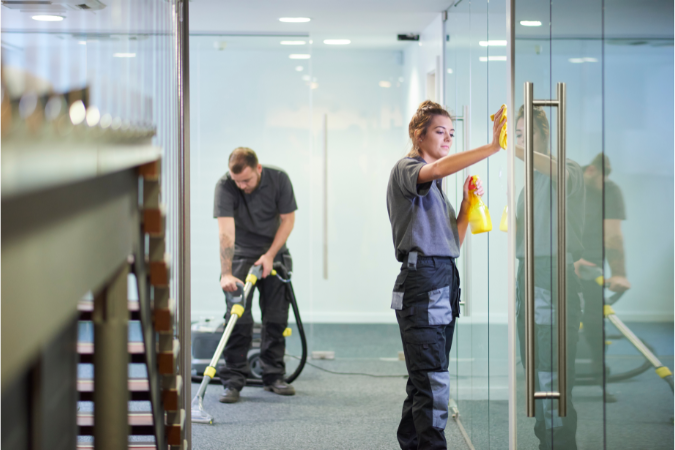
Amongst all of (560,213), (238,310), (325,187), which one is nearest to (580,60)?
(560,213)

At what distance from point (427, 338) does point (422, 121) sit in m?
0.82

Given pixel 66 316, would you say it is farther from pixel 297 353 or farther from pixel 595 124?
pixel 297 353

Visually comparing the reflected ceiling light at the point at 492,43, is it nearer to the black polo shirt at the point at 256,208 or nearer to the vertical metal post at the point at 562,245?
the vertical metal post at the point at 562,245

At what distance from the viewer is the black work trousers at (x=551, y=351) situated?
1.57m

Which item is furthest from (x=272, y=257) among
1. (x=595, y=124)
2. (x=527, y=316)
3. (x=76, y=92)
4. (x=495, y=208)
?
(x=76, y=92)

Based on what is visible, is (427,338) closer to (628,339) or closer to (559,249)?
(559,249)

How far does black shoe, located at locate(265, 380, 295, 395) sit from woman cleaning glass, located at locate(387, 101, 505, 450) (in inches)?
49.4

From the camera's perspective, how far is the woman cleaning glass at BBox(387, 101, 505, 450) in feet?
6.97

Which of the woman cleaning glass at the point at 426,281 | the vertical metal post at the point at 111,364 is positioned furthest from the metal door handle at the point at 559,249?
the vertical metal post at the point at 111,364

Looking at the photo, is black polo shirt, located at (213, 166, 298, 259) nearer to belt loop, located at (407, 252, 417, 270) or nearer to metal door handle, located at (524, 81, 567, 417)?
belt loop, located at (407, 252, 417, 270)

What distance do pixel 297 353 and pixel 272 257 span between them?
1121 mm

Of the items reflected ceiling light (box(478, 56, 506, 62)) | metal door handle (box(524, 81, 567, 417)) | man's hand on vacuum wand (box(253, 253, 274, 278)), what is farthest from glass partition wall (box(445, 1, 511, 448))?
man's hand on vacuum wand (box(253, 253, 274, 278))

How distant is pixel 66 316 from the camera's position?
0.58 meters

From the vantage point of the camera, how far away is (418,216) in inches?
85.5
